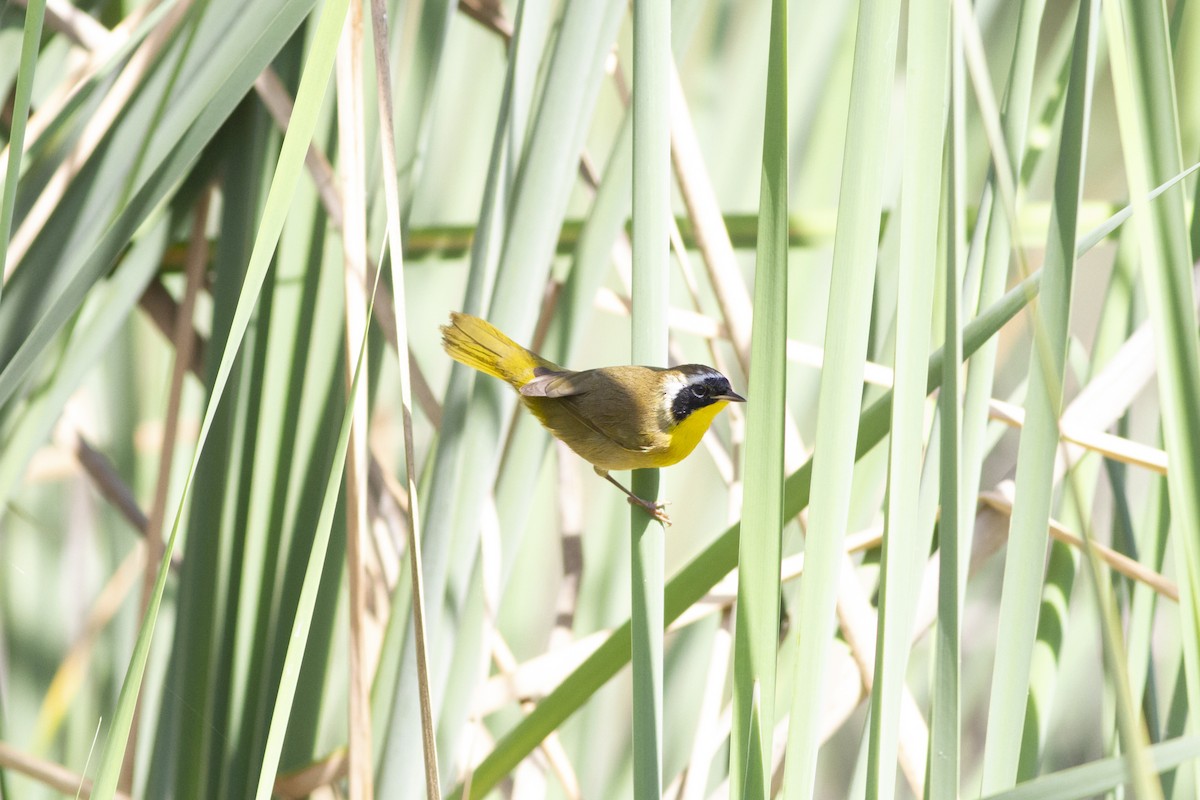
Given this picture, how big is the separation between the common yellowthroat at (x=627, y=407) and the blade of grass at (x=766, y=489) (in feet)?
2.40

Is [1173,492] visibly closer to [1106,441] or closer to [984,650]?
[1106,441]

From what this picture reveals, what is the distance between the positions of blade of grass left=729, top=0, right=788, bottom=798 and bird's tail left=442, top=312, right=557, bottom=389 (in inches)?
19.2

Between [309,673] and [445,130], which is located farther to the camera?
[445,130]

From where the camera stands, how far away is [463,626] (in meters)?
1.19

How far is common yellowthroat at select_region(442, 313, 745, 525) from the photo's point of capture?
1.58 meters

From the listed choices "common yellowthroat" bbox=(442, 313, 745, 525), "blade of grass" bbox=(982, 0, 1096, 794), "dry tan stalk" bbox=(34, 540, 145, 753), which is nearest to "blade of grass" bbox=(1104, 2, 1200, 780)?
"blade of grass" bbox=(982, 0, 1096, 794)

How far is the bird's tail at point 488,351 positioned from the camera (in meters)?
1.29

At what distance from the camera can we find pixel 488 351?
1407 mm

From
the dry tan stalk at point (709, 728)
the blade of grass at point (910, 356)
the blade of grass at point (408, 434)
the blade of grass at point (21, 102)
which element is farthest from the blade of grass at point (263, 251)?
the dry tan stalk at point (709, 728)

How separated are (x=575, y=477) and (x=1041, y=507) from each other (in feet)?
3.53

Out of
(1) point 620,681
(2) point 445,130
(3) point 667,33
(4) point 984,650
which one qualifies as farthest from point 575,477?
(3) point 667,33

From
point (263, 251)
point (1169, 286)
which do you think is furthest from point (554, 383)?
point (1169, 286)

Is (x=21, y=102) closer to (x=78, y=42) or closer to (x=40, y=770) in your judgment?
(x=78, y=42)

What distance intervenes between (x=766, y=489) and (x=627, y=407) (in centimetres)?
81
